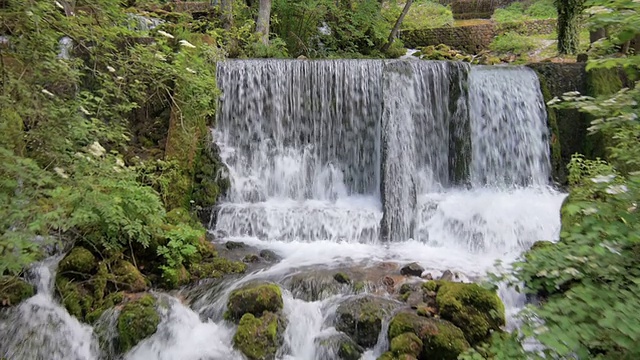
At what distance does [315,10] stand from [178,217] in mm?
9963

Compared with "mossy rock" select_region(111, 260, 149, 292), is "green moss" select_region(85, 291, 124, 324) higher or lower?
lower

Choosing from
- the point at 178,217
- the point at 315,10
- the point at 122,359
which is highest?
the point at 315,10

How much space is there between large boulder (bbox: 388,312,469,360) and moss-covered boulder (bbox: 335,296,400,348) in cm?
21

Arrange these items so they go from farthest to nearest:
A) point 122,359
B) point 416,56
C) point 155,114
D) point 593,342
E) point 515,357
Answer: point 416,56
point 155,114
point 122,359
point 515,357
point 593,342

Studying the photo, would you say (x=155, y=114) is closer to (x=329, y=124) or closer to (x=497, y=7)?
(x=329, y=124)

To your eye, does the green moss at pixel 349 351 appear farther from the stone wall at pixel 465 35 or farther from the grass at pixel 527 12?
the grass at pixel 527 12

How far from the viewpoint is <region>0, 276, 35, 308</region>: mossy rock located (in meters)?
4.36

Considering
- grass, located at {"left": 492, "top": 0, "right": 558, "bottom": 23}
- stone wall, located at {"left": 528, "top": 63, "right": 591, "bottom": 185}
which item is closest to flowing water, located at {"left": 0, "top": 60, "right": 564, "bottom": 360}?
stone wall, located at {"left": 528, "top": 63, "right": 591, "bottom": 185}

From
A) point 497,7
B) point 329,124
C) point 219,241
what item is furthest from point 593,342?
point 497,7

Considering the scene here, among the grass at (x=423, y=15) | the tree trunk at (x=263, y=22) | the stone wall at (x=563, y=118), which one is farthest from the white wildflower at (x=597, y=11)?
the grass at (x=423, y=15)

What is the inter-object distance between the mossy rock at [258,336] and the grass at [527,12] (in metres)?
18.8

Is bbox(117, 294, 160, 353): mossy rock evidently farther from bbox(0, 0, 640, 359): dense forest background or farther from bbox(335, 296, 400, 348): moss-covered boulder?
bbox(335, 296, 400, 348): moss-covered boulder

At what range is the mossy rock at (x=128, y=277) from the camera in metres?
5.04

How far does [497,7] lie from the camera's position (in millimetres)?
22359
